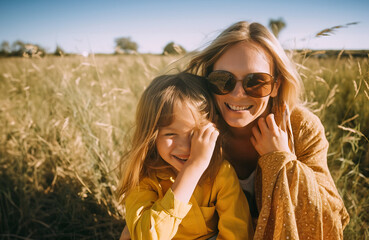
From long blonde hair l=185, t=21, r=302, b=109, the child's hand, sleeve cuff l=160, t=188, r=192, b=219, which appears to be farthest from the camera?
long blonde hair l=185, t=21, r=302, b=109

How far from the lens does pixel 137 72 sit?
5633 millimetres

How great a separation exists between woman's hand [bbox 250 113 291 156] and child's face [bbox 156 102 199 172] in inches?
19.9

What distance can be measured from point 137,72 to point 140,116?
14.1 ft

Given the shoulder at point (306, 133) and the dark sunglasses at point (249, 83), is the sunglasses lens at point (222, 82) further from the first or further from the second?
the shoulder at point (306, 133)

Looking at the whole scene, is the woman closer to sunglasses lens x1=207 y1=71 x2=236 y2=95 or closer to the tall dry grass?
sunglasses lens x1=207 y1=71 x2=236 y2=95

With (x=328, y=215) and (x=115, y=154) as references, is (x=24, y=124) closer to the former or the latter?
(x=115, y=154)

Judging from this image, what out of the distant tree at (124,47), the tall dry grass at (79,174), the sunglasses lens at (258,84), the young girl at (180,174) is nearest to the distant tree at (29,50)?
the tall dry grass at (79,174)

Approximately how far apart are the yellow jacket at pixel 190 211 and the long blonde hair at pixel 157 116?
0.24 feet

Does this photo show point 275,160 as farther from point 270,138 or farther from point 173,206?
point 173,206

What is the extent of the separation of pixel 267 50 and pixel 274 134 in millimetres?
610

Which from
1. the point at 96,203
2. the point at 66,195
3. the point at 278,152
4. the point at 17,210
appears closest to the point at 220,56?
the point at 278,152

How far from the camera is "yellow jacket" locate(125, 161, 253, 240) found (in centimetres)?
123

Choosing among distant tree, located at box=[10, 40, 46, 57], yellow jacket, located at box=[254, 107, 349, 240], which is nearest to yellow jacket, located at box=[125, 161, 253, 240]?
yellow jacket, located at box=[254, 107, 349, 240]

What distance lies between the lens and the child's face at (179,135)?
4.71ft
